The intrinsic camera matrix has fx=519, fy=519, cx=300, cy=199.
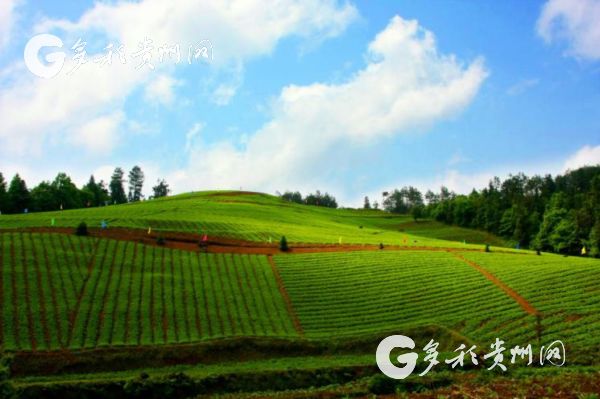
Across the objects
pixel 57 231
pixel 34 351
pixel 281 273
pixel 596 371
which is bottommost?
pixel 596 371

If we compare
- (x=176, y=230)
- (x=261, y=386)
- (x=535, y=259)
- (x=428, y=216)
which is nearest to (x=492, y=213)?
(x=428, y=216)

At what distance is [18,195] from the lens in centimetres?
9894

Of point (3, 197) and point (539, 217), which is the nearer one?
point (3, 197)

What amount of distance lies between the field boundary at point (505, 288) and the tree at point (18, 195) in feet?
278

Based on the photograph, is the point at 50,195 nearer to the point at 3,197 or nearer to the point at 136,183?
the point at 3,197

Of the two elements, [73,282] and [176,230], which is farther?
[176,230]

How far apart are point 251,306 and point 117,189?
12463cm

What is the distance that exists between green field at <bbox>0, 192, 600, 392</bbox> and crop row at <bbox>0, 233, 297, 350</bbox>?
11cm

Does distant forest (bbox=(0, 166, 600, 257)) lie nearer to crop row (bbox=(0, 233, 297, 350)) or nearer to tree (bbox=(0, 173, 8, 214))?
tree (bbox=(0, 173, 8, 214))

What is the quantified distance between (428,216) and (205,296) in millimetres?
121052

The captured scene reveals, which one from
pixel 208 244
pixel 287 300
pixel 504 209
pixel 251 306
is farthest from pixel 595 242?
pixel 251 306

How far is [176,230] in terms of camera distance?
60.3 m

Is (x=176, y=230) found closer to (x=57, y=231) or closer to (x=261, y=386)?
(x=57, y=231)

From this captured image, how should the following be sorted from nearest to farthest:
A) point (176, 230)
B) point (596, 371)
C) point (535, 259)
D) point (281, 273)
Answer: point (596, 371) → point (281, 273) → point (535, 259) → point (176, 230)
